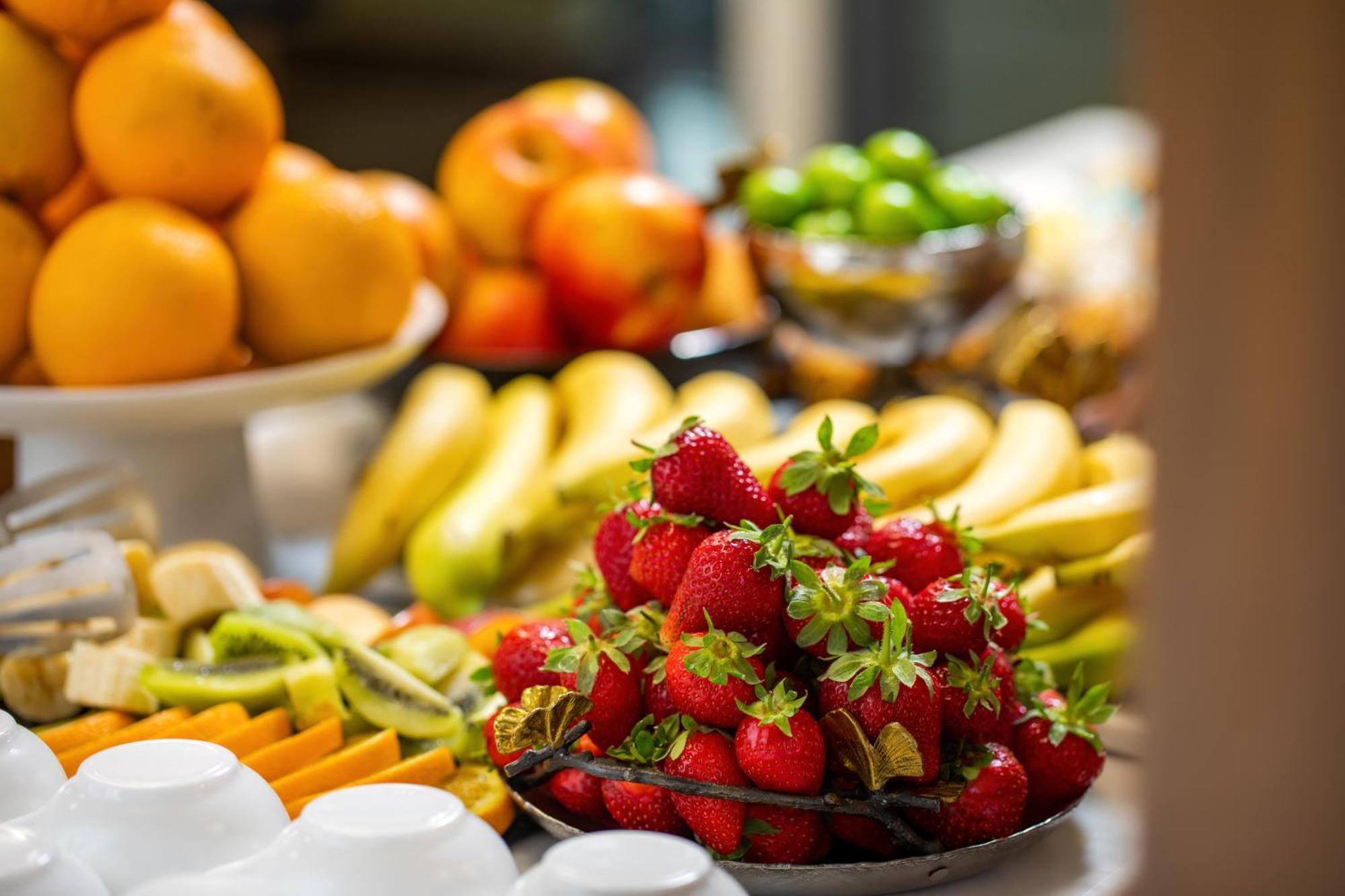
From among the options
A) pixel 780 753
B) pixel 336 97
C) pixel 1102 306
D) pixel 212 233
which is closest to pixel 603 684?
pixel 780 753

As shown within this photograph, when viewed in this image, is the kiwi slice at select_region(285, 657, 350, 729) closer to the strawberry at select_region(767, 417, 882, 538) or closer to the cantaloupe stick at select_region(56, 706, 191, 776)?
the cantaloupe stick at select_region(56, 706, 191, 776)

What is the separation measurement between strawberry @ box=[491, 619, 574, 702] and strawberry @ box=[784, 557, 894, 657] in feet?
0.37

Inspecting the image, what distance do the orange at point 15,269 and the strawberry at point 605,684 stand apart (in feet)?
1.48

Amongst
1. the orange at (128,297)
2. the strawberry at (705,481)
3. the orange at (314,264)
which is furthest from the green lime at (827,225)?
the strawberry at (705,481)

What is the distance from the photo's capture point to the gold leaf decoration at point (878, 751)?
49 cm

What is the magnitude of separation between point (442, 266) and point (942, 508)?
22.5 inches

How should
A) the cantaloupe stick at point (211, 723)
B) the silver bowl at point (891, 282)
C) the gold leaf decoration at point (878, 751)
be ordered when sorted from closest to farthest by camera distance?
1. the gold leaf decoration at point (878, 751)
2. the cantaloupe stick at point (211, 723)
3. the silver bowl at point (891, 282)

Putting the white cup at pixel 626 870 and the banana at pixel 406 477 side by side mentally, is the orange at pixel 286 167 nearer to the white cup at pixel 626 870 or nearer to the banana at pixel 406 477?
the banana at pixel 406 477

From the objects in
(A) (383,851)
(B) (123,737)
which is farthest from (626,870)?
(B) (123,737)

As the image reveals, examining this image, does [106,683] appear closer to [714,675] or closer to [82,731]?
[82,731]

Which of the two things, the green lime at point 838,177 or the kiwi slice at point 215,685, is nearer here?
the kiwi slice at point 215,685

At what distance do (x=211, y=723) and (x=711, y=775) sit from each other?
0.77ft

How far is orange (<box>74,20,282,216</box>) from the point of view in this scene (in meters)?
0.80

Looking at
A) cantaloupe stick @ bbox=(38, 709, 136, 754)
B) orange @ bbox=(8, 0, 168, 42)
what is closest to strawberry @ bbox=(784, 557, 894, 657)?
cantaloupe stick @ bbox=(38, 709, 136, 754)
